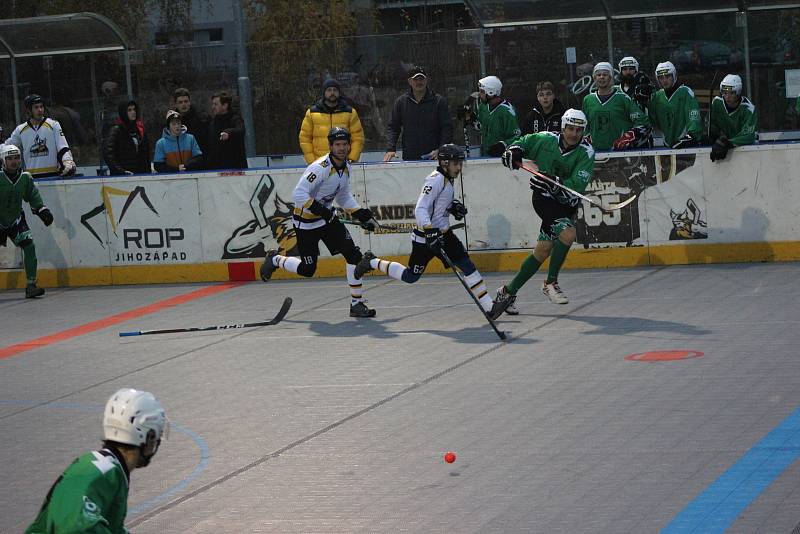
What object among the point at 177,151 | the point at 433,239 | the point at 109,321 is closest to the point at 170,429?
the point at 433,239

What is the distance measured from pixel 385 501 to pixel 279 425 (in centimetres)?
200

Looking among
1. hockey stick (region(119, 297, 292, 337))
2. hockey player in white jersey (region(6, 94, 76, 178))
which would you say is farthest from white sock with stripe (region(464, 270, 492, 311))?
hockey player in white jersey (region(6, 94, 76, 178))

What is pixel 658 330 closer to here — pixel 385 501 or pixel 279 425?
pixel 279 425

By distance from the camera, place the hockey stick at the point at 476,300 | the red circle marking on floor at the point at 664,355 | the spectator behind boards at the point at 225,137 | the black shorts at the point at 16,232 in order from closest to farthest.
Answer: the red circle marking on floor at the point at 664,355
the hockey stick at the point at 476,300
the black shorts at the point at 16,232
the spectator behind boards at the point at 225,137

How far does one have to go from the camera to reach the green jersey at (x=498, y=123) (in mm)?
Result: 15164

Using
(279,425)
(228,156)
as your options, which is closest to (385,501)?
(279,425)

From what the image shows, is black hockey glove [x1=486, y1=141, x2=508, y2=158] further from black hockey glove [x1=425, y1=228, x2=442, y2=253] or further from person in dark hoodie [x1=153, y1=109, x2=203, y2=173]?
person in dark hoodie [x1=153, y1=109, x2=203, y2=173]

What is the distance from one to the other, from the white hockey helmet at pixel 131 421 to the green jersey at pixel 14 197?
1111 centimetres

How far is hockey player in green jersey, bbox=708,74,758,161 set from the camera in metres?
14.3

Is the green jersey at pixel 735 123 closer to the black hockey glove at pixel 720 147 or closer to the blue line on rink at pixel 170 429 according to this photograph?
the black hockey glove at pixel 720 147

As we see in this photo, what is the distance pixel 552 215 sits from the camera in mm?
12711

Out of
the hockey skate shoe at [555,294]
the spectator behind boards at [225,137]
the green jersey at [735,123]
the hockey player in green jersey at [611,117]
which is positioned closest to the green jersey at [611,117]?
the hockey player in green jersey at [611,117]

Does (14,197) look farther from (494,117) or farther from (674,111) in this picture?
(674,111)

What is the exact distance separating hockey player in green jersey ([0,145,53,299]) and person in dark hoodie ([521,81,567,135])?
544 centimetres
